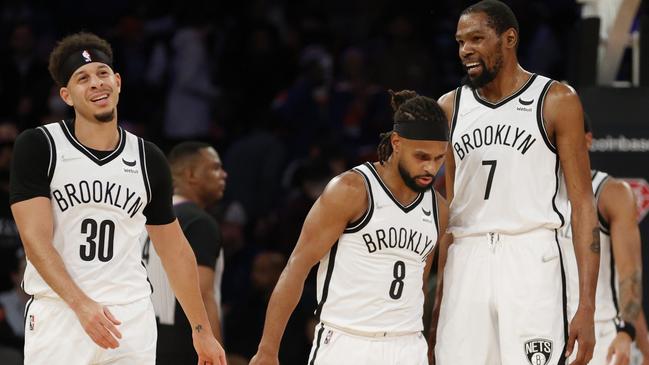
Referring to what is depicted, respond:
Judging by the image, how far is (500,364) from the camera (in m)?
6.13

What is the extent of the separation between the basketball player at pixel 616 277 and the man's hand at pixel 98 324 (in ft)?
9.12

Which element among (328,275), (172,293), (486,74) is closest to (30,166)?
(328,275)

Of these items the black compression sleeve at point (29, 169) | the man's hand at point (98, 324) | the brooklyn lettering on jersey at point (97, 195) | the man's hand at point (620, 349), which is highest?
the black compression sleeve at point (29, 169)

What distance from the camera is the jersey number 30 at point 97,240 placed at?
18.3 feet

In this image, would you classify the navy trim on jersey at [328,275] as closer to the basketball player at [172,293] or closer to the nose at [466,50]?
the nose at [466,50]

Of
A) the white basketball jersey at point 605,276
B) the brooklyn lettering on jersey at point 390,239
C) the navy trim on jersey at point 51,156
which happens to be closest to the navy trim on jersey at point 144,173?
the navy trim on jersey at point 51,156

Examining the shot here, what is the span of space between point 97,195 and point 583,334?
94.6 inches

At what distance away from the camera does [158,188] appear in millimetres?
5887

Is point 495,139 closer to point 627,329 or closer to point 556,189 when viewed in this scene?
point 556,189

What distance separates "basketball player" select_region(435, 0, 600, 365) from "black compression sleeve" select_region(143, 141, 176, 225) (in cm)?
150

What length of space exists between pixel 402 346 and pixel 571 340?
0.82 m

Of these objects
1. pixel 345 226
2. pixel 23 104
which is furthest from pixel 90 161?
pixel 23 104

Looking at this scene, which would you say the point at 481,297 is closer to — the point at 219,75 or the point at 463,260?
the point at 463,260

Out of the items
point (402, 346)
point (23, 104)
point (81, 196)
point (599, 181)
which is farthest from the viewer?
point (23, 104)
